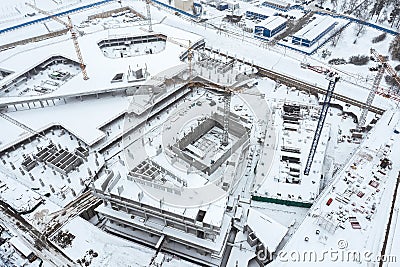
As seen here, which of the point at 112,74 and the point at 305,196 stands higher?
the point at 112,74

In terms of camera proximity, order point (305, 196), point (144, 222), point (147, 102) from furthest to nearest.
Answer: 1. point (147, 102)
2. point (305, 196)
3. point (144, 222)

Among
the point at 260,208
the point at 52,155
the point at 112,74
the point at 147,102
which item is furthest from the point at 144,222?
the point at 112,74

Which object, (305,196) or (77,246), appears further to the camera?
(305,196)

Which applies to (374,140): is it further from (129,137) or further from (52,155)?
(52,155)
